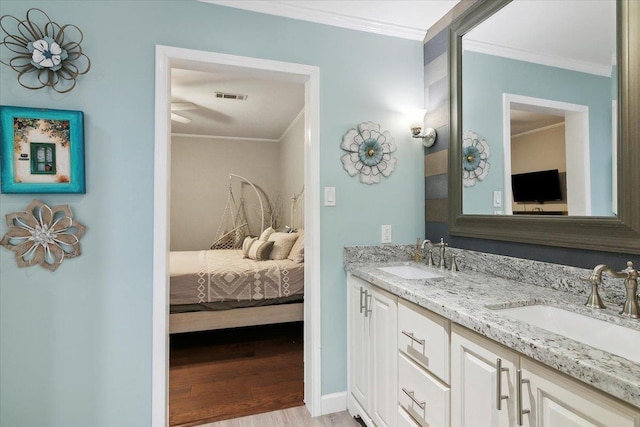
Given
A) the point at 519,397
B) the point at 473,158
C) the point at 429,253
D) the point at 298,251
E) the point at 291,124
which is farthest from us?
the point at 291,124

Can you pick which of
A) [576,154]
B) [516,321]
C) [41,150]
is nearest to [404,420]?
[516,321]

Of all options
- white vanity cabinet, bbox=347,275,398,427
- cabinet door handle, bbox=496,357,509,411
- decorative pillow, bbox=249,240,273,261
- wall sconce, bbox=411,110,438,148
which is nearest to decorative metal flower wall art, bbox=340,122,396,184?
wall sconce, bbox=411,110,438,148

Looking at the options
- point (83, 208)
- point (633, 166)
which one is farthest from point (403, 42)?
point (83, 208)

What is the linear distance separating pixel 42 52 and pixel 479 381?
7.77 feet

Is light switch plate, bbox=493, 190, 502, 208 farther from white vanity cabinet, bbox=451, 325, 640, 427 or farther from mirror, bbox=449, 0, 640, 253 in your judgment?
white vanity cabinet, bbox=451, 325, 640, 427

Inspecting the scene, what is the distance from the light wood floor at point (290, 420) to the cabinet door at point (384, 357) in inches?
13.3

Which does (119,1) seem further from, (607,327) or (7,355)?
(607,327)

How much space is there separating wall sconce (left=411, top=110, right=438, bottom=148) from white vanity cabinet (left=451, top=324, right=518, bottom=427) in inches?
54.8

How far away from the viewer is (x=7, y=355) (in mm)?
1619

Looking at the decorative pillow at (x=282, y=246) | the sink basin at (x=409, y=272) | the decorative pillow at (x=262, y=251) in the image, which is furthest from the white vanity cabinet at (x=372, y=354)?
the decorative pillow at (x=262, y=251)

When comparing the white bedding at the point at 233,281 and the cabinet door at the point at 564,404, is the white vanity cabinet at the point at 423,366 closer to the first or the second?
the cabinet door at the point at 564,404

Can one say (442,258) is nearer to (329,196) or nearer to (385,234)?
(385,234)

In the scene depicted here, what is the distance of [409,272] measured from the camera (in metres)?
2.02

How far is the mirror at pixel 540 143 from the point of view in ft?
3.93
